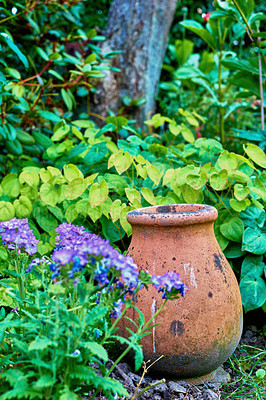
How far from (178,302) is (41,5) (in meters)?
2.23

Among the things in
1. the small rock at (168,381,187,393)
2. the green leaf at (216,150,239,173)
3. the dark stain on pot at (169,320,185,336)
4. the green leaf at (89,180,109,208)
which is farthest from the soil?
the green leaf at (216,150,239,173)

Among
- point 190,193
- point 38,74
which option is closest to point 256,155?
point 190,193

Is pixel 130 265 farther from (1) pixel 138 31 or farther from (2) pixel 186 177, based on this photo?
(1) pixel 138 31

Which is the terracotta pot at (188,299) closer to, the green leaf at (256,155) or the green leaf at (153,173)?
the green leaf at (153,173)

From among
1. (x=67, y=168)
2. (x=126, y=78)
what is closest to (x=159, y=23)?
(x=126, y=78)

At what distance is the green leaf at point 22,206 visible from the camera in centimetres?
175

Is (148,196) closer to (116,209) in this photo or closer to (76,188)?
(116,209)

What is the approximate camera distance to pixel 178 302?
1180 mm

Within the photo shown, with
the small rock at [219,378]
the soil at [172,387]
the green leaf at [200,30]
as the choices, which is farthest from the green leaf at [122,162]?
the green leaf at [200,30]

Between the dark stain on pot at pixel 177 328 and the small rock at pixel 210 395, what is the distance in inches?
9.1

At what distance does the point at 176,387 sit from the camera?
4.00 ft

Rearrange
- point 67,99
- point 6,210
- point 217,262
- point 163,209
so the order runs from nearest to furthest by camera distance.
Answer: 1. point 217,262
2. point 163,209
3. point 6,210
4. point 67,99

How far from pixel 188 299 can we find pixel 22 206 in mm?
947

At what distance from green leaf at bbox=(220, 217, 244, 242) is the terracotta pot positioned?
43 centimetres
